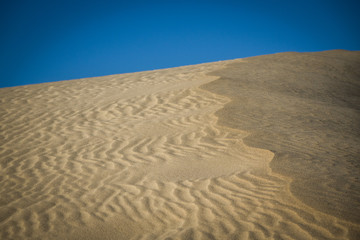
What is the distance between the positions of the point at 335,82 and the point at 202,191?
9.93 meters

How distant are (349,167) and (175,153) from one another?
312cm

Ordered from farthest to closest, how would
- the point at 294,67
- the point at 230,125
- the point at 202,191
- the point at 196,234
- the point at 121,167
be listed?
the point at 294,67 → the point at 230,125 → the point at 121,167 → the point at 202,191 → the point at 196,234

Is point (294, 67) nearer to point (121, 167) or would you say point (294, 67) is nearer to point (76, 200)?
point (121, 167)

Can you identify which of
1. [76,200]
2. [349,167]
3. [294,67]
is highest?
[294,67]

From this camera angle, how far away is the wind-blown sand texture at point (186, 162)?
10.2 ft

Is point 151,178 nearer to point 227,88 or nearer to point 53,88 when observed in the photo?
point 227,88

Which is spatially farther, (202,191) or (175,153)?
(175,153)

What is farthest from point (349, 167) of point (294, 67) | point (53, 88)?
point (53, 88)

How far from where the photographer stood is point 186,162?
15.7ft

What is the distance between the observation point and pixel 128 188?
4.13m

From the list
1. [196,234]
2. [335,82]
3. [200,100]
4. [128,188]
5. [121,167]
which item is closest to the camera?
[196,234]

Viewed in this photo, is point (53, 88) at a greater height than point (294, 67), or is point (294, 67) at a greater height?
point (294, 67)

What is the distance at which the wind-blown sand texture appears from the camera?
312 cm

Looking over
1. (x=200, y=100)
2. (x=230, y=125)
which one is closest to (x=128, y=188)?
(x=230, y=125)
